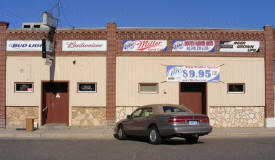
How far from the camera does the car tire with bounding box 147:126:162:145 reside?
1266 centimetres

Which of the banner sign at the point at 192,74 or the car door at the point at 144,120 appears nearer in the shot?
the car door at the point at 144,120

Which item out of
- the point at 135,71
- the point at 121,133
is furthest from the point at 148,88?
the point at 121,133

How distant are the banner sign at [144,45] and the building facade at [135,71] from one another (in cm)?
6

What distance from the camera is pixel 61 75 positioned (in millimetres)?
20391

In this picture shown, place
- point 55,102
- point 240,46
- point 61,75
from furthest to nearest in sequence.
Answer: point 55,102 → point 240,46 → point 61,75

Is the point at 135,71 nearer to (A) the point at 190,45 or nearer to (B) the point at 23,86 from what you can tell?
(A) the point at 190,45

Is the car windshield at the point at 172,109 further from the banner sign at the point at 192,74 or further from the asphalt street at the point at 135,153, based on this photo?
the banner sign at the point at 192,74

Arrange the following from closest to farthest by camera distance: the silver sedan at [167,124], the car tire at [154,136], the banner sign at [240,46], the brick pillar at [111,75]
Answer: the silver sedan at [167,124]
the car tire at [154,136]
the brick pillar at [111,75]
the banner sign at [240,46]

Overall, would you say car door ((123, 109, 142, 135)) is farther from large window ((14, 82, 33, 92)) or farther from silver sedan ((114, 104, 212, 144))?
large window ((14, 82, 33, 92))

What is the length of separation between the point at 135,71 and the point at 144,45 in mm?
1587

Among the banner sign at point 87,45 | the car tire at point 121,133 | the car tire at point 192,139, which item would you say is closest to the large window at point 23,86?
the banner sign at point 87,45

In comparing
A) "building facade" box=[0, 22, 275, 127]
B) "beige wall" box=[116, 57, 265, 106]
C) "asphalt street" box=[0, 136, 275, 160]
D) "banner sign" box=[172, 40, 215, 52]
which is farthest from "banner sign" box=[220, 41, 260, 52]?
"asphalt street" box=[0, 136, 275, 160]

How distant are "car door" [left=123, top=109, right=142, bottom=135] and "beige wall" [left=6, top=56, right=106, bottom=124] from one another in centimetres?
570

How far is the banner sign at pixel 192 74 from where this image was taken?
20312 millimetres
